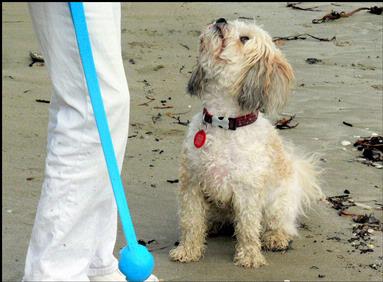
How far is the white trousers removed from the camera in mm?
2682

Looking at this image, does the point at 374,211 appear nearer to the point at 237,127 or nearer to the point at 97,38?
the point at 237,127

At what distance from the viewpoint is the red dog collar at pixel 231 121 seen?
3.88 meters

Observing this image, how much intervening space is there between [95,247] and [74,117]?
1.77 ft

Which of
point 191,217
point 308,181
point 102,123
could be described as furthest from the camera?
point 308,181

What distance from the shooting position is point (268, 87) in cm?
386

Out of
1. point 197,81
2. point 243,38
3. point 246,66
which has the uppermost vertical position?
point 243,38

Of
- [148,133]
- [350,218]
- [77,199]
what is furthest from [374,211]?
[77,199]

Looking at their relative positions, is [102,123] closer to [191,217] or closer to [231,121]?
[231,121]

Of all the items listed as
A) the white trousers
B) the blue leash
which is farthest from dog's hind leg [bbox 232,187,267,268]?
the blue leash

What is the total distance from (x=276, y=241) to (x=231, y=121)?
745 mm

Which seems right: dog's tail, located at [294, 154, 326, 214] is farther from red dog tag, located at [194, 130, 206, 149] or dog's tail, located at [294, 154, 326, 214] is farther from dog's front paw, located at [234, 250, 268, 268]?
red dog tag, located at [194, 130, 206, 149]

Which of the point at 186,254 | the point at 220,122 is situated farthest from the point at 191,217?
the point at 220,122

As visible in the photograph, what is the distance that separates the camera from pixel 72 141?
2.75 meters

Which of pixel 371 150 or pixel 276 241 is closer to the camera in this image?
pixel 276 241
